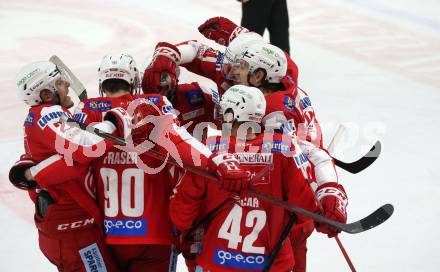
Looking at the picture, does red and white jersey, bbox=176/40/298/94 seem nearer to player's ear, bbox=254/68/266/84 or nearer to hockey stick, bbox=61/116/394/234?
player's ear, bbox=254/68/266/84

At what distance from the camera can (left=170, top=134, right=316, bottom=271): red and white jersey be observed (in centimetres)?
275

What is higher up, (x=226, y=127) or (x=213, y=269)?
(x=226, y=127)

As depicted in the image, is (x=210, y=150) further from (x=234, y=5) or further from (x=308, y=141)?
(x=234, y=5)

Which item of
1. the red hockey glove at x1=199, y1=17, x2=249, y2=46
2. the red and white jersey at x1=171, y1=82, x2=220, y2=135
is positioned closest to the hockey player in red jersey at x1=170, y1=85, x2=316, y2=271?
the red and white jersey at x1=171, y1=82, x2=220, y2=135

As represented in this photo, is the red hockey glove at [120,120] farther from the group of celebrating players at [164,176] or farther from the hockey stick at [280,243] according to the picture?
the hockey stick at [280,243]

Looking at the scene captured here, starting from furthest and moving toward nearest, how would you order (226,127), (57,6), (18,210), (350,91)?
1. (57,6)
2. (350,91)
3. (18,210)
4. (226,127)

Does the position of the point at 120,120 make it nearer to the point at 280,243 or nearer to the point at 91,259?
the point at 91,259

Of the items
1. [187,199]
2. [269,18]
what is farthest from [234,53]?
[269,18]

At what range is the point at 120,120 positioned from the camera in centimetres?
287

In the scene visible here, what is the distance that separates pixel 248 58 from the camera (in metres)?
3.34

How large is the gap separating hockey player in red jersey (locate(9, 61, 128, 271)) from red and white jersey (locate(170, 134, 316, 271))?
Answer: 15.2 inches

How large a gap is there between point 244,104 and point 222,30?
4.41 ft

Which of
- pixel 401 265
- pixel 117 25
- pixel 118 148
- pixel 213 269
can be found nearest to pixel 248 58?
pixel 118 148

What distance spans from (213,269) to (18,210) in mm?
1860
